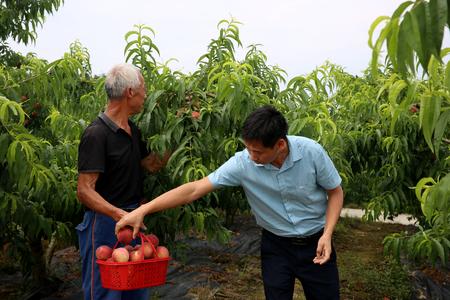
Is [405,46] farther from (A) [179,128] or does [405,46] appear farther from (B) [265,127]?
(A) [179,128]

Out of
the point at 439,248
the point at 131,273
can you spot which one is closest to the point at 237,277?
the point at 439,248

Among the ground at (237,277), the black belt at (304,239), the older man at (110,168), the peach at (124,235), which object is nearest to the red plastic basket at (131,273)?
the peach at (124,235)

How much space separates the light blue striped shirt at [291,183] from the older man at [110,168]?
0.50 metres

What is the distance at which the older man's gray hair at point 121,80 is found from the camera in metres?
2.55

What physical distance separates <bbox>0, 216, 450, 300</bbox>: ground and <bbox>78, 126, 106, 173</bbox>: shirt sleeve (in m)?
2.04

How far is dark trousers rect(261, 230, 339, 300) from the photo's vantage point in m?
2.49

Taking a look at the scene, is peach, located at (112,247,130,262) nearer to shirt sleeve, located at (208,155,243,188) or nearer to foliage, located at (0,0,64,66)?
shirt sleeve, located at (208,155,243,188)

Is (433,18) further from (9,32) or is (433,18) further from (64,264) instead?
(9,32)

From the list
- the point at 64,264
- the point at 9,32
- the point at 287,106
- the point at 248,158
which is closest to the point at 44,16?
the point at 9,32

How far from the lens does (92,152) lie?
2531 mm

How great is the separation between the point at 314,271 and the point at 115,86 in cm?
132

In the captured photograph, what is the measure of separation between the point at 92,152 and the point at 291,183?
97 centimetres

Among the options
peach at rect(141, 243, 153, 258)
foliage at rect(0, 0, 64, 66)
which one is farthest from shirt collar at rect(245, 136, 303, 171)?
foliage at rect(0, 0, 64, 66)

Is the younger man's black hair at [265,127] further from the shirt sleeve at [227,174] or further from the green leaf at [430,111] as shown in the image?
the green leaf at [430,111]
